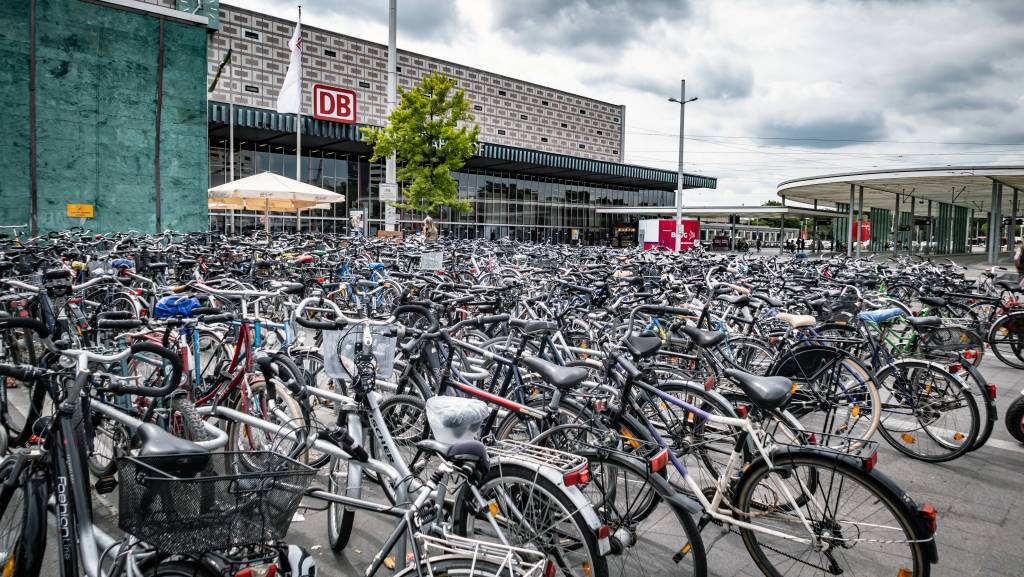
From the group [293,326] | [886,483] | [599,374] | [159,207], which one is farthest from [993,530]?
[159,207]

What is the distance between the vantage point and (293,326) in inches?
178

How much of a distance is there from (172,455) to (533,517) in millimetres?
1184

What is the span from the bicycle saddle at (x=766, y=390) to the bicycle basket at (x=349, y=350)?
5.26ft

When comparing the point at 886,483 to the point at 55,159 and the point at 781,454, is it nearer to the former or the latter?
the point at 781,454

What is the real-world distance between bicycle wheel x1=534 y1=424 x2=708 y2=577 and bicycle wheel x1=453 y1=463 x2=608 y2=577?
14cm

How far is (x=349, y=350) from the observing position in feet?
9.43

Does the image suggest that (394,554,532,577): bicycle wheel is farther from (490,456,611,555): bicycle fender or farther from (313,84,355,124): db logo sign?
(313,84,355,124): db logo sign

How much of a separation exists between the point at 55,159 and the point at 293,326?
1516 centimetres

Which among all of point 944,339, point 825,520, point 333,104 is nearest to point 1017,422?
point 944,339

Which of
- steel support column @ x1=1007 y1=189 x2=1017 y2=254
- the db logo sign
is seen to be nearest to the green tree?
the db logo sign

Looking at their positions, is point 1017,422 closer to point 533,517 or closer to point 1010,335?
point 1010,335

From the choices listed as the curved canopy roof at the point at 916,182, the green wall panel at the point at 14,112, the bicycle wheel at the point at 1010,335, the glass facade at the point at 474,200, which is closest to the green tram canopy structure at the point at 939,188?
the curved canopy roof at the point at 916,182

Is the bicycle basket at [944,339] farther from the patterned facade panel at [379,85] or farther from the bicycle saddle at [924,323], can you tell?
the patterned facade panel at [379,85]

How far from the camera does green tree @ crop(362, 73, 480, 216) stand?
74.0ft
